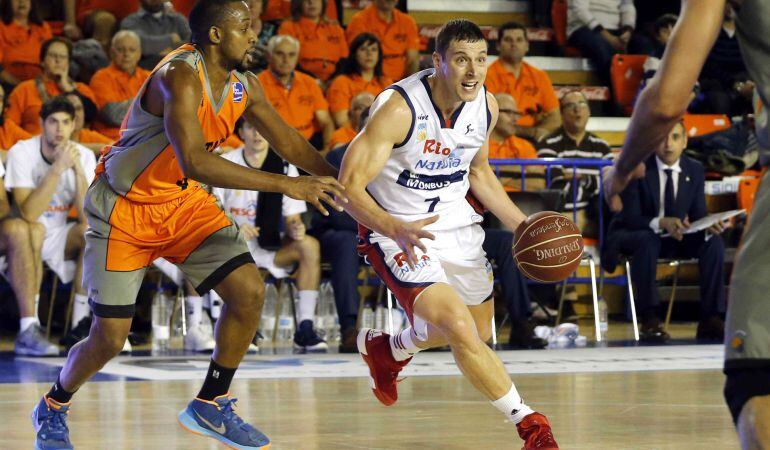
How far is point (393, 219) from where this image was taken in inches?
169

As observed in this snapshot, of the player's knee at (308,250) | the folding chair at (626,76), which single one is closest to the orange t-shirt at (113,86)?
the player's knee at (308,250)

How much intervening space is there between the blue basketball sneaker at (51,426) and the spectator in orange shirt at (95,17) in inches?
258

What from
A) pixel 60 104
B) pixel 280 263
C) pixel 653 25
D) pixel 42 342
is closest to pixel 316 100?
pixel 280 263

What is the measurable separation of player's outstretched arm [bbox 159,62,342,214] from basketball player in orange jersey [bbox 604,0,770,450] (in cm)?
177

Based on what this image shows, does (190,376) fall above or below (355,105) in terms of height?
below

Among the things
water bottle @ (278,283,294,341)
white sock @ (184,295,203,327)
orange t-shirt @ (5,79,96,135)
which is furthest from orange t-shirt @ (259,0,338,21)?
white sock @ (184,295,203,327)

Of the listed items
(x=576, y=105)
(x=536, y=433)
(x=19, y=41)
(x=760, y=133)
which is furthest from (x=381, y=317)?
(x=760, y=133)

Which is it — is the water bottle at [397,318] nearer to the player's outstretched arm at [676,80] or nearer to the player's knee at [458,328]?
the player's knee at [458,328]

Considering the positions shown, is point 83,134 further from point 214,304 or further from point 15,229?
point 214,304

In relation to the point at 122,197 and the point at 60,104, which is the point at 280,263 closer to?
the point at 60,104

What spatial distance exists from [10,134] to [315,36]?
3104mm

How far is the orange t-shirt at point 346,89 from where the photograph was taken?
10.3m

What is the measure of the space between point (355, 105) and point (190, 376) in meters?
3.02

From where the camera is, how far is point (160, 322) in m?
8.48
